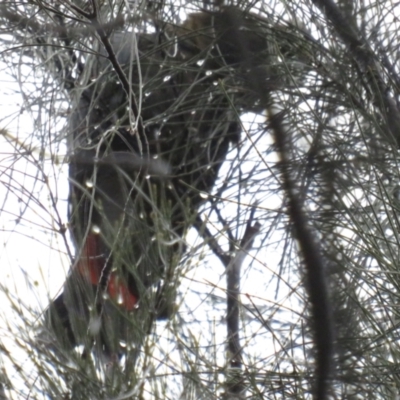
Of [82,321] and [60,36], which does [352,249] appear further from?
[60,36]

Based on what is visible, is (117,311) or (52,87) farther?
(52,87)

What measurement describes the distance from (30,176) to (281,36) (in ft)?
2.65

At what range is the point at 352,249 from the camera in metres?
1.98

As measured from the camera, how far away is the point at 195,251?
2.39 m

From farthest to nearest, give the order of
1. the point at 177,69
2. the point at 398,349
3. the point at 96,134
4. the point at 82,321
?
the point at 96,134 < the point at 177,69 < the point at 82,321 < the point at 398,349

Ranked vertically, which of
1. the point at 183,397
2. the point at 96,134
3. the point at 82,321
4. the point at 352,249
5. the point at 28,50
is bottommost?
the point at 183,397

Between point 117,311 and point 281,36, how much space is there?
0.90 meters

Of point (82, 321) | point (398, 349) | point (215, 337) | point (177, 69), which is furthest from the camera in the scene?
point (177, 69)

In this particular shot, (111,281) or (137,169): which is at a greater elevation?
(137,169)

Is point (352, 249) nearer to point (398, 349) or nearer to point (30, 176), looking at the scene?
point (398, 349)

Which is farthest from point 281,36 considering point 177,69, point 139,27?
point 139,27

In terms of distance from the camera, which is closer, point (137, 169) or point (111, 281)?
point (137, 169)

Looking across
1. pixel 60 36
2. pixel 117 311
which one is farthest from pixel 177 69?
pixel 117 311

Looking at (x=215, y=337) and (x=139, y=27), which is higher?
(x=139, y=27)
